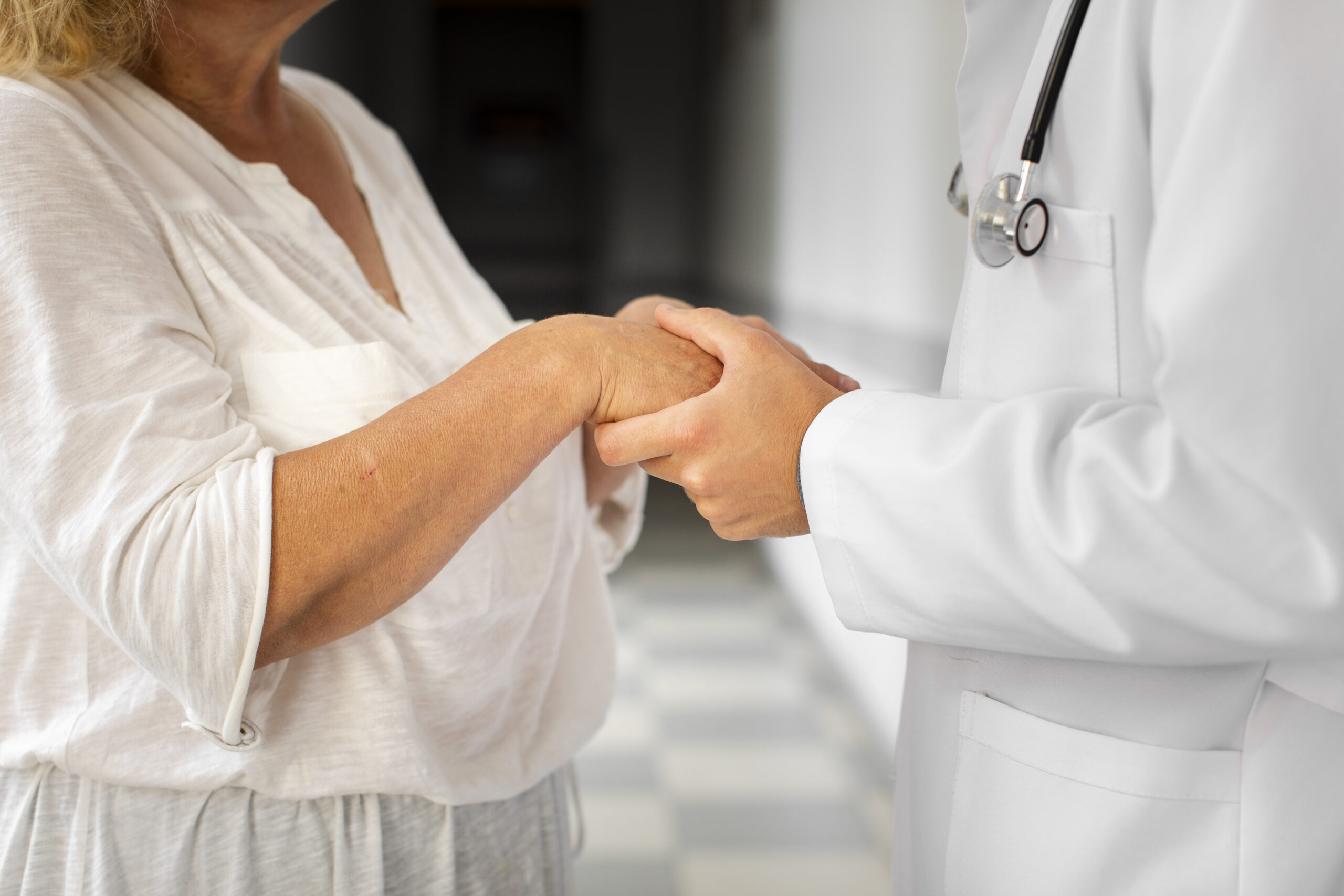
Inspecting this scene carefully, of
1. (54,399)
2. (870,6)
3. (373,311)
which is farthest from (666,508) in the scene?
(54,399)

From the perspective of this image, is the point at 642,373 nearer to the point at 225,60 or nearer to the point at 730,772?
the point at 225,60

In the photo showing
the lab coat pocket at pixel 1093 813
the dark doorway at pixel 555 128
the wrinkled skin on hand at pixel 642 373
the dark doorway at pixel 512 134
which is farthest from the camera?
the dark doorway at pixel 512 134

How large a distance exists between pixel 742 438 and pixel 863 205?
2518mm

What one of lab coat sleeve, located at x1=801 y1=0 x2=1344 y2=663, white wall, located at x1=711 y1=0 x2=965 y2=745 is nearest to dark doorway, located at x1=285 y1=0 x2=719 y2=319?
white wall, located at x1=711 y1=0 x2=965 y2=745

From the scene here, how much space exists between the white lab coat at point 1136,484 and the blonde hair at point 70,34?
85cm

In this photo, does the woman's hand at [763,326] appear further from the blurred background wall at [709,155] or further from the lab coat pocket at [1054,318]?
the blurred background wall at [709,155]

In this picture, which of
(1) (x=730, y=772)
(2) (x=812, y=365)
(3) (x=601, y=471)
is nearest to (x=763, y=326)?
(2) (x=812, y=365)

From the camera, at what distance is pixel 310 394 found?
1.02 metres

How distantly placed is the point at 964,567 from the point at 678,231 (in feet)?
34.3

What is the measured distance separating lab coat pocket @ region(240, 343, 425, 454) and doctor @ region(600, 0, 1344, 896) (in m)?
0.28

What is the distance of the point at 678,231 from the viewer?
10.9m

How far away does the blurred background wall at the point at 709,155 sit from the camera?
2.71 metres

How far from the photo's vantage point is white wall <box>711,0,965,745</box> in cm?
244

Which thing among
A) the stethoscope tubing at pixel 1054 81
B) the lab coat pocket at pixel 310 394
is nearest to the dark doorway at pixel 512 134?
the lab coat pocket at pixel 310 394
